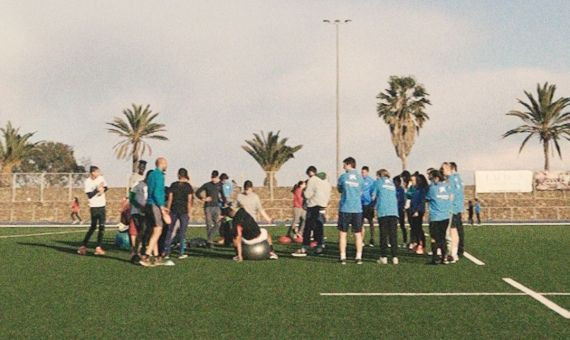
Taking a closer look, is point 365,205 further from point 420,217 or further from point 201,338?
point 201,338

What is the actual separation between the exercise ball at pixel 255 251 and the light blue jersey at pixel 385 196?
8.61ft

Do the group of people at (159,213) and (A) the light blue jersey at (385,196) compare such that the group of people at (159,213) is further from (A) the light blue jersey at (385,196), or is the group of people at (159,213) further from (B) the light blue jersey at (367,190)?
(B) the light blue jersey at (367,190)

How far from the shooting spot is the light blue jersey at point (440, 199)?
1271 cm

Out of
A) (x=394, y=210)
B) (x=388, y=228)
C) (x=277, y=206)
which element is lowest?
(x=388, y=228)

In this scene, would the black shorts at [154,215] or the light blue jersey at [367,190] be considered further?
the light blue jersey at [367,190]

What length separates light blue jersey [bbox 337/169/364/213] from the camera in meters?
12.9

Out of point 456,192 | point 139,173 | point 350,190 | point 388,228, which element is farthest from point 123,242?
point 456,192

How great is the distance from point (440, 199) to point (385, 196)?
1.07 metres

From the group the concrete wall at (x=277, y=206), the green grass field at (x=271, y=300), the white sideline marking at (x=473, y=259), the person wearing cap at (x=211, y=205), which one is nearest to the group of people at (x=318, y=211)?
the white sideline marking at (x=473, y=259)

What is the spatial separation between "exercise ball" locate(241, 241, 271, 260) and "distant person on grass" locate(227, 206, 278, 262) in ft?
0.21

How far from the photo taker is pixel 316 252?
1528cm

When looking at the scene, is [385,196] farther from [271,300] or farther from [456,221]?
[271,300]

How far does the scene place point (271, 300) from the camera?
8.54 m

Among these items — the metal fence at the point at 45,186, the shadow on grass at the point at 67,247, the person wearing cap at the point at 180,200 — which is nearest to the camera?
the person wearing cap at the point at 180,200
